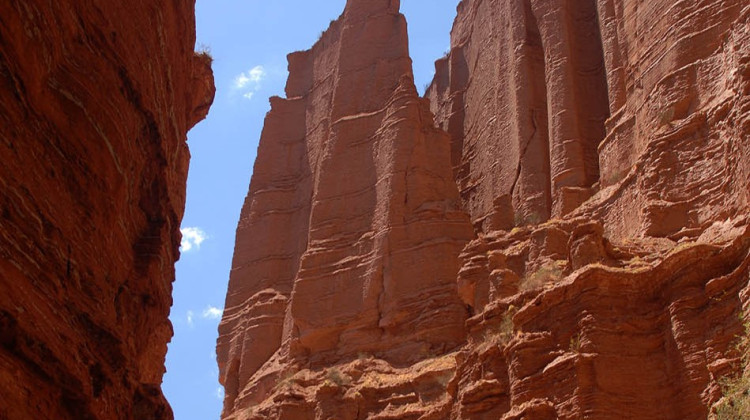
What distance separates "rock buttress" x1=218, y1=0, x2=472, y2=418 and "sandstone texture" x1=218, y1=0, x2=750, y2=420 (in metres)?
0.08

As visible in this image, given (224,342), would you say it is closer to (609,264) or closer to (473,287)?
A: (473,287)

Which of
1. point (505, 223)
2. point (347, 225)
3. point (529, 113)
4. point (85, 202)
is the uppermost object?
point (529, 113)

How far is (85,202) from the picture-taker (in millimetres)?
8422

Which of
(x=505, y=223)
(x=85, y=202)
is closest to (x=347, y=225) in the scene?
(x=505, y=223)

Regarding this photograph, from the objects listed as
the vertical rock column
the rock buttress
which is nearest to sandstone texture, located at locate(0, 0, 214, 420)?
the rock buttress

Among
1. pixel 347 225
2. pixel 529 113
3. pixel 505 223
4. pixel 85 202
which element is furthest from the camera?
pixel 529 113

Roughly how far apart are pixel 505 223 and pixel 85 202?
93.5 feet

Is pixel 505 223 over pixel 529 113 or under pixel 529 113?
under

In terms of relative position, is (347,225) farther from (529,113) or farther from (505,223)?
(529,113)

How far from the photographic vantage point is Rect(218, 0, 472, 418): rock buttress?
35.4 meters

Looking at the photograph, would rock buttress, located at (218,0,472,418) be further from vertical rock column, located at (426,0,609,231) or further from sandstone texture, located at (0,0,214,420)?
sandstone texture, located at (0,0,214,420)

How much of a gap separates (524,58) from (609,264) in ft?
68.4

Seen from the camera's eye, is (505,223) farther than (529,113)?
No

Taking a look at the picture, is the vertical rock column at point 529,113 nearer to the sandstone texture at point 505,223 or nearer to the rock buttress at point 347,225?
the sandstone texture at point 505,223
